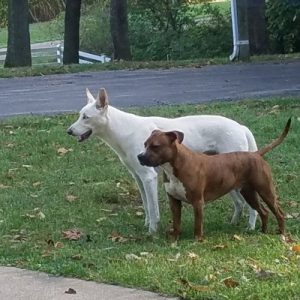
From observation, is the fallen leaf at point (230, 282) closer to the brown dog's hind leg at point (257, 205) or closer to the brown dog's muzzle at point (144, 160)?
the brown dog's muzzle at point (144, 160)

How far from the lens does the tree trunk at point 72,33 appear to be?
32.1 meters

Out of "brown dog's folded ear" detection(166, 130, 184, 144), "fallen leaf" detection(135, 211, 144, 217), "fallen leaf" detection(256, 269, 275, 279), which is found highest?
"brown dog's folded ear" detection(166, 130, 184, 144)

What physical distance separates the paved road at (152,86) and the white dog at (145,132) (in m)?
7.16

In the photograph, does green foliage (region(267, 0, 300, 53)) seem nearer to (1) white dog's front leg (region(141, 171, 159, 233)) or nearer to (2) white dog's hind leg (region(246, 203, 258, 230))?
(2) white dog's hind leg (region(246, 203, 258, 230))

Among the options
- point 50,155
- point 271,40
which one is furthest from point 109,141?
point 271,40

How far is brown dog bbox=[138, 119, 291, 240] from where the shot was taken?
7922 millimetres

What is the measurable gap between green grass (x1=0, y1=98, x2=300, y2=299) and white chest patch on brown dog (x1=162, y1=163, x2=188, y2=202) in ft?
1.28

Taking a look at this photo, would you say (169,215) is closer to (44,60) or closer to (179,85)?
(179,85)

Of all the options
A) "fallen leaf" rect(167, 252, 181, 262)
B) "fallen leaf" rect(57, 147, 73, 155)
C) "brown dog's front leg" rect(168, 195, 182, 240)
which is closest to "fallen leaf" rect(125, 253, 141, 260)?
"fallen leaf" rect(167, 252, 181, 262)

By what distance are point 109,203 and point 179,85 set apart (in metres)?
10.2

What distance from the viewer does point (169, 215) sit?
937 cm

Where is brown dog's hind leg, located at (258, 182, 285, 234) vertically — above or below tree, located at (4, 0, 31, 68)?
below

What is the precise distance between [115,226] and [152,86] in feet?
37.0

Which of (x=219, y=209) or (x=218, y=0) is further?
(x=218, y=0)
